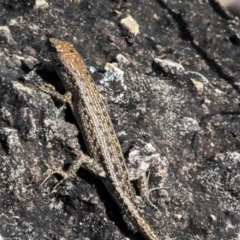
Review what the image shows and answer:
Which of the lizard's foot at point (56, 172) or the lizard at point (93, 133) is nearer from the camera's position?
the lizard's foot at point (56, 172)

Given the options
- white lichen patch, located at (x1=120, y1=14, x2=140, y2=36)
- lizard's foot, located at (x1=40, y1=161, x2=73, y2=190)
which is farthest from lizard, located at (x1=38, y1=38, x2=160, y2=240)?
white lichen patch, located at (x1=120, y1=14, x2=140, y2=36)

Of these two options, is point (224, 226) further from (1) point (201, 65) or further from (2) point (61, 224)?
(1) point (201, 65)

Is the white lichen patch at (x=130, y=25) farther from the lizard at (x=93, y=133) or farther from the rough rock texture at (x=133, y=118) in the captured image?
the lizard at (x=93, y=133)

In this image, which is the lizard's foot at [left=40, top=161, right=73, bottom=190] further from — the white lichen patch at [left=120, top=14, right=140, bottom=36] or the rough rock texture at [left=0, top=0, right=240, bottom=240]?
the white lichen patch at [left=120, top=14, right=140, bottom=36]

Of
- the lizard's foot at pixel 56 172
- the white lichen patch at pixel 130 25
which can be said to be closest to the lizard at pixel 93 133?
the lizard's foot at pixel 56 172

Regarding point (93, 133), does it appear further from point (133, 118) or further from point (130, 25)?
point (130, 25)

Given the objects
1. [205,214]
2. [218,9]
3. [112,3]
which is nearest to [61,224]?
[205,214]
